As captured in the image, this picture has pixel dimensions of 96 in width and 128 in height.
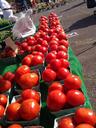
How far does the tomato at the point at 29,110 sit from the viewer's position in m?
3.13

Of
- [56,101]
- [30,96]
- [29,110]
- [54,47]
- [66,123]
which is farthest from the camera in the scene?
[54,47]

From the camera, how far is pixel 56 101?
325 centimetres

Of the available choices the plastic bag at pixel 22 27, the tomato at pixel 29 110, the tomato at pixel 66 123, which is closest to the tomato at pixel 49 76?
the tomato at pixel 29 110

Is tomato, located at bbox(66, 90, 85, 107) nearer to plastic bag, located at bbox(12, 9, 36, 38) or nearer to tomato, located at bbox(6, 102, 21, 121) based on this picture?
tomato, located at bbox(6, 102, 21, 121)

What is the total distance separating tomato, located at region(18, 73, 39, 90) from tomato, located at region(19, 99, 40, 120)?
2.13 ft

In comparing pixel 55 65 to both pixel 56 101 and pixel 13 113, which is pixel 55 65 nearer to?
pixel 56 101

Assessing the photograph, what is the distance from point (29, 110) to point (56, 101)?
30 cm

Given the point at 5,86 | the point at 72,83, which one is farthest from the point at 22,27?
the point at 72,83

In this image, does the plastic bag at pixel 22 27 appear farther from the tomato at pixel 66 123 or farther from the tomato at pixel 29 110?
the tomato at pixel 66 123

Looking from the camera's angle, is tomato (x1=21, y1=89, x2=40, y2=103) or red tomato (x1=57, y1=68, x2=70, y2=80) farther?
red tomato (x1=57, y1=68, x2=70, y2=80)

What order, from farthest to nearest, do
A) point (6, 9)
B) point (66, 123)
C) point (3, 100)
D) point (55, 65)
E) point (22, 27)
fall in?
point (6, 9)
point (22, 27)
point (55, 65)
point (3, 100)
point (66, 123)

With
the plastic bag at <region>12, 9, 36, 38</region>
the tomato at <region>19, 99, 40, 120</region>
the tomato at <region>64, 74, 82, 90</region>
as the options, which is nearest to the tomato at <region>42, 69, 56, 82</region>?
the tomato at <region>64, 74, 82, 90</region>

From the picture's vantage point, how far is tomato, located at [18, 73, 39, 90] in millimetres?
3888

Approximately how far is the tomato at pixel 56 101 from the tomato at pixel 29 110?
144 mm
